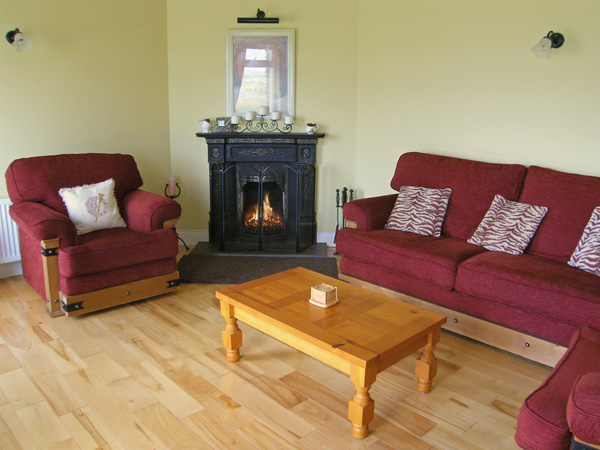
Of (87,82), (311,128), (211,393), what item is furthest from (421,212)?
(87,82)

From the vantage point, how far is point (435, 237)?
376cm

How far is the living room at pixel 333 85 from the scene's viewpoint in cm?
365

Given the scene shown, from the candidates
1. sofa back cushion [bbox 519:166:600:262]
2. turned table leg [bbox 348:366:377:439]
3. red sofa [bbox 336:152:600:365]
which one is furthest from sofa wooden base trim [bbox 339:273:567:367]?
turned table leg [bbox 348:366:377:439]

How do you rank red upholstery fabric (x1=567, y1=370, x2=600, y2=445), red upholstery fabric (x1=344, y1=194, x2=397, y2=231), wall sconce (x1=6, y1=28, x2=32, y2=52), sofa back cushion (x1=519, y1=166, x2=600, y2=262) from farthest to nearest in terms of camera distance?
red upholstery fabric (x1=344, y1=194, x2=397, y2=231)
wall sconce (x1=6, y1=28, x2=32, y2=52)
sofa back cushion (x1=519, y1=166, x2=600, y2=262)
red upholstery fabric (x1=567, y1=370, x2=600, y2=445)

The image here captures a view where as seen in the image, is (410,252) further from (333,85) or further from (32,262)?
(32,262)

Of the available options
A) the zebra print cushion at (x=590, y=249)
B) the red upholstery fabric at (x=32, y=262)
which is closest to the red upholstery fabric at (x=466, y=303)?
the zebra print cushion at (x=590, y=249)

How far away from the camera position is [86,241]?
355 centimetres

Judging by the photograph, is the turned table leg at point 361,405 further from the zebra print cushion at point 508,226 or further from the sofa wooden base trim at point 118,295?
the sofa wooden base trim at point 118,295

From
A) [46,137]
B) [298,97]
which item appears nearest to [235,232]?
[298,97]

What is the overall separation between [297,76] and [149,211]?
2.01 meters

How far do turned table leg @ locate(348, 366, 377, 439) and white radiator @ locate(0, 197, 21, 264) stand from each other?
3.00 meters

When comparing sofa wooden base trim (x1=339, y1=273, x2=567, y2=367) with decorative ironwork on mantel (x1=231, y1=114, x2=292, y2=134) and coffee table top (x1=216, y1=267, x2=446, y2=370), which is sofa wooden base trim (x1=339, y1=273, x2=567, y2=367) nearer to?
coffee table top (x1=216, y1=267, x2=446, y2=370)

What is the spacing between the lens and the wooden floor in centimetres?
227

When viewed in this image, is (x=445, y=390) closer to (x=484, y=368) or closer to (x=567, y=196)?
(x=484, y=368)
